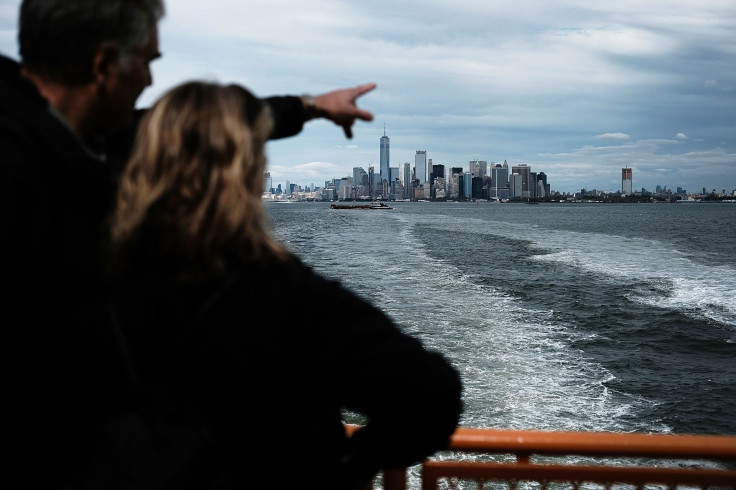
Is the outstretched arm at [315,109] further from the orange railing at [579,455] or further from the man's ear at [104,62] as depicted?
the orange railing at [579,455]

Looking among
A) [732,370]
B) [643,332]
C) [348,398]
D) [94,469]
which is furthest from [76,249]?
[643,332]

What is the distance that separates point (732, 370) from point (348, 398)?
2161 cm

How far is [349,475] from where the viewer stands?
1.32 m

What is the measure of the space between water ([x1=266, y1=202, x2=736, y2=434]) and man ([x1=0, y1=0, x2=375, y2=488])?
0.40 metres

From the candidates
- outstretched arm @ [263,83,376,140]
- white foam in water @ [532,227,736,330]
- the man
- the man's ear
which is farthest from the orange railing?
white foam in water @ [532,227,736,330]

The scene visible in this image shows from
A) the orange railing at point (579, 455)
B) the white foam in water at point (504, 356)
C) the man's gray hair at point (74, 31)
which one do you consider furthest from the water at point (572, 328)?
the orange railing at point (579, 455)

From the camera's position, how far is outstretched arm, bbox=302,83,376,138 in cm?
176

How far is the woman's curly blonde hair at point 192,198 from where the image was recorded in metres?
1.14

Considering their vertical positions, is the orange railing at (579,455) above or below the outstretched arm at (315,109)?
below

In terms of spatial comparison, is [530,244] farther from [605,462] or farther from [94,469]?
[94,469]

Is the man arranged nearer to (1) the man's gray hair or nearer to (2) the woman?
(1) the man's gray hair

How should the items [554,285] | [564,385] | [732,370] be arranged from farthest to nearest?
[554,285]
[732,370]
[564,385]

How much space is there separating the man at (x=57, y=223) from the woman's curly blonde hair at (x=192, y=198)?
0.12m

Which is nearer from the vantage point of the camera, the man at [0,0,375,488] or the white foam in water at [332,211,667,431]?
the man at [0,0,375,488]
